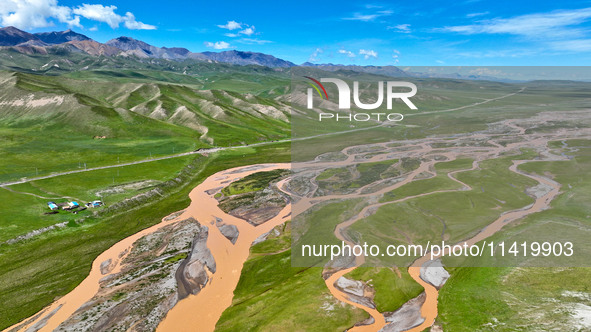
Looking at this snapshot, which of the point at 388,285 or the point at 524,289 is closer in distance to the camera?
the point at 524,289

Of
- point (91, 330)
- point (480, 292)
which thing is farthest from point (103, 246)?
point (480, 292)

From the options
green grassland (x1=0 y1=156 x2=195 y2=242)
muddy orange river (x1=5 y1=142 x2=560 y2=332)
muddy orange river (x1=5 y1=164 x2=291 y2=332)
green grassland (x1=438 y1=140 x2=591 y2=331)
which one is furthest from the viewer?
green grassland (x1=0 y1=156 x2=195 y2=242)

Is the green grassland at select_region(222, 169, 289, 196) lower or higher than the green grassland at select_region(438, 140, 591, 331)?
higher

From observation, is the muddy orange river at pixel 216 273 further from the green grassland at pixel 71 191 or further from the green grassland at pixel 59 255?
the green grassland at pixel 71 191

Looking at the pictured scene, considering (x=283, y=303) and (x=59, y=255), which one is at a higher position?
(x=59, y=255)

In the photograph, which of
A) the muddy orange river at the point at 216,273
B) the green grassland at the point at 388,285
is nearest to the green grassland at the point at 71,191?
the muddy orange river at the point at 216,273

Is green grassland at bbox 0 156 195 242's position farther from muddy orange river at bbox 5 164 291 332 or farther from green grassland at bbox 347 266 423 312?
green grassland at bbox 347 266 423 312

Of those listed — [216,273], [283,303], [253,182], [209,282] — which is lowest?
[209,282]

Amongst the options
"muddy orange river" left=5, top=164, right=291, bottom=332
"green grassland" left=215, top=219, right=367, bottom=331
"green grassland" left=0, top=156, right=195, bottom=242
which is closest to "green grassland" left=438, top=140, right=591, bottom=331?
"green grassland" left=215, top=219, right=367, bottom=331

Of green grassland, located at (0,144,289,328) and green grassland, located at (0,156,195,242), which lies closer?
green grassland, located at (0,144,289,328)

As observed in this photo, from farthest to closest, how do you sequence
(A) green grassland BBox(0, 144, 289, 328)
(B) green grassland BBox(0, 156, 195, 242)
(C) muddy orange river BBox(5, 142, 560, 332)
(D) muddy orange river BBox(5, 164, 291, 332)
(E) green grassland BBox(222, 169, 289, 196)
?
(E) green grassland BBox(222, 169, 289, 196) → (B) green grassland BBox(0, 156, 195, 242) → (A) green grassland BBox(0, 144, 289, 328) → (D) muddy orange river BBox(5, 164, 291, 332) → (C) muddy orange river BBox(5, 142, 560, 332)

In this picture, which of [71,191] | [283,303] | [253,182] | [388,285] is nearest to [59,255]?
[71,191]

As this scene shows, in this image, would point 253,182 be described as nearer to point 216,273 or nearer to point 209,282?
point 216,273

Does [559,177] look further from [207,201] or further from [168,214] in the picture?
[168,214]
